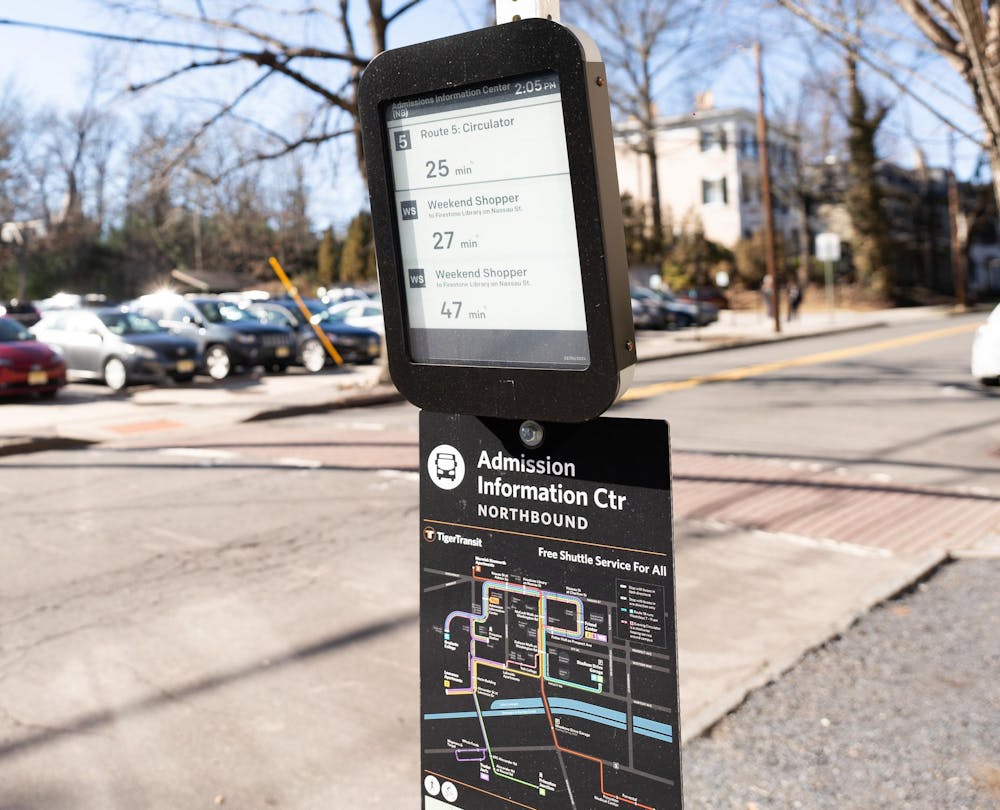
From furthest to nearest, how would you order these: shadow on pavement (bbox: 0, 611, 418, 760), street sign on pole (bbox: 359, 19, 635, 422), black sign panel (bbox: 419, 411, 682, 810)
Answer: shadow on pavement (bbox: 0, 611, 418, 760), black sign panel (bbox: 419, 411, 682, 810), street sign on pole (bbox: 359, 19, 635, 422)

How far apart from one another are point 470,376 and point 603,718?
68 centimetres

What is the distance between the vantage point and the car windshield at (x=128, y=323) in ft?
63.0

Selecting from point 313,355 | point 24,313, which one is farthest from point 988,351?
point 24,313

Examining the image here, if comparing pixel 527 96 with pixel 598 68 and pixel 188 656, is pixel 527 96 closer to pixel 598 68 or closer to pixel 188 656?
pixel 598 68

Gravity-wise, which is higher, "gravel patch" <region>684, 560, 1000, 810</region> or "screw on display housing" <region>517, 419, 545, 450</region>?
"screw on display housing" <region>517, 419, 545, 450</region>

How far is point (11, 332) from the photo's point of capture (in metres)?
17.3

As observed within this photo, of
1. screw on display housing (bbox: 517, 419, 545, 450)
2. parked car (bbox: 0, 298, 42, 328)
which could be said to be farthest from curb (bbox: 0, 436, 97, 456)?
parked car (bbox: 0, 298, 42, 328)

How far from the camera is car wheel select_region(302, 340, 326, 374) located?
2189cm

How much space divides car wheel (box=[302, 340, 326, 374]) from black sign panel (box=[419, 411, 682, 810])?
791 inches

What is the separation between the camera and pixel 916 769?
3.84 meters

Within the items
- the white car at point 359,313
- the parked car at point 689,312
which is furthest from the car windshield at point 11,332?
the parked car at point 689,312

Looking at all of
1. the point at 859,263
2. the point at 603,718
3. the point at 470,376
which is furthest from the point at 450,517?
the point at 859,263

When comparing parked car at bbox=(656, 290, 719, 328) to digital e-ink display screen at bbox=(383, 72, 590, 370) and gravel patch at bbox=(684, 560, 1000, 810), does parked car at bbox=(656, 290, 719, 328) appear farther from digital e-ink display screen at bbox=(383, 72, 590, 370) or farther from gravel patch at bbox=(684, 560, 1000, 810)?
digital e-ink display screen at bbox=(383, 72, 590, 370)

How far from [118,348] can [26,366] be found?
85.3 inches
